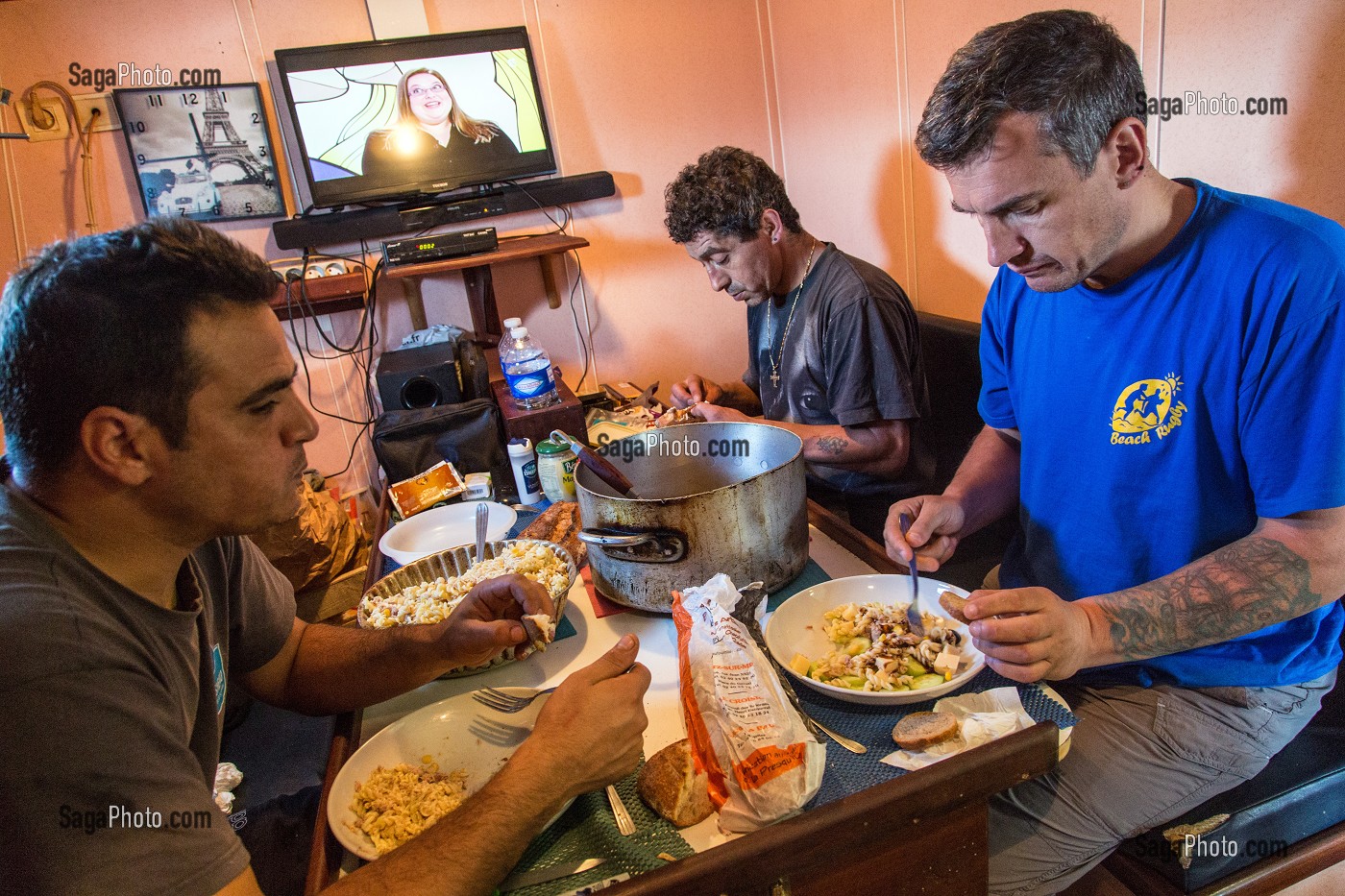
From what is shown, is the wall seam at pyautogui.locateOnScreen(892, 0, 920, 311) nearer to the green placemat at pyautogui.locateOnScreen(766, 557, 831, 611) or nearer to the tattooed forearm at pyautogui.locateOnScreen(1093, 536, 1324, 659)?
the green placemat at pyautogui.locateOnScreen(766, 557, 831, 611)

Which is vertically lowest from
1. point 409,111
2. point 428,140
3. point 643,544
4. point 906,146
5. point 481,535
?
point 481,535

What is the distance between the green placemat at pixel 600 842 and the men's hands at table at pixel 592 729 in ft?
0.13

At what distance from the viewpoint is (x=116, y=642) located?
899mm

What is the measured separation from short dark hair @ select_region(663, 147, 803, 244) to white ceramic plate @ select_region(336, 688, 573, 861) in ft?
4.72

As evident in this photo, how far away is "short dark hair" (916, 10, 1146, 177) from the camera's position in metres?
1.13

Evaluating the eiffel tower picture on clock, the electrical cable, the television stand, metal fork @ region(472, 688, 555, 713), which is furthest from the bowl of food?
the electrical cable

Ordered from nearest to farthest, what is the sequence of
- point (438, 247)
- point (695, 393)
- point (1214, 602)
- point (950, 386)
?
point (1214, 602), point (950, 386), point (695, 393), point (438, 247)

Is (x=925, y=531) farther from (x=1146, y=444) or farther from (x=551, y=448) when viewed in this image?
(x=551, y=448)

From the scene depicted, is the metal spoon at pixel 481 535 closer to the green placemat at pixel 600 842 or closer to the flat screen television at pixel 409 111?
the green placemat at pixel 600 842

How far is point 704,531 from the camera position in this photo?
1249mm

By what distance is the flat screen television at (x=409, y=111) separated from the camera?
119 inches

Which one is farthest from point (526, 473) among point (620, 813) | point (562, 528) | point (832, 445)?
point (620, 813)

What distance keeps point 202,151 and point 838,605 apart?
9.70 feet

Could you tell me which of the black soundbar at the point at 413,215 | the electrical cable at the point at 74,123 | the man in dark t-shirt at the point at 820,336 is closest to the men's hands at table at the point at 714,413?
the man in dark t-shirt at the point at 820,336
